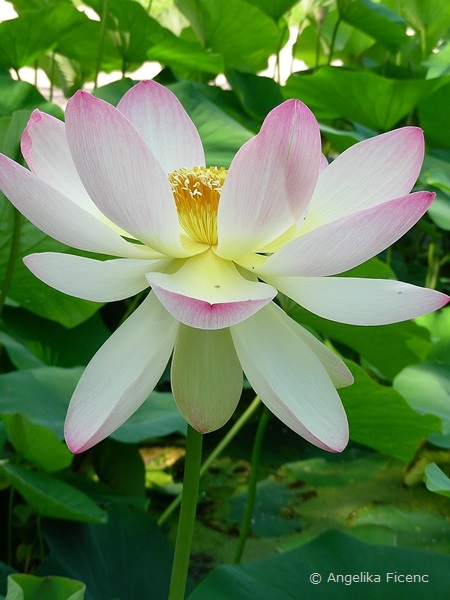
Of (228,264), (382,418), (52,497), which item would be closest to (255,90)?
(382,418)

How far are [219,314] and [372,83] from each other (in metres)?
1.00

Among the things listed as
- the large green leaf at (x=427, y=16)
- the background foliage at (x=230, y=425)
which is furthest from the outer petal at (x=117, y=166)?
the large green leaf at (x=427, y=16)

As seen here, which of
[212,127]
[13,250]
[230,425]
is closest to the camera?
[13,250]

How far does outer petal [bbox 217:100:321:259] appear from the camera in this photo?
0.40 meters

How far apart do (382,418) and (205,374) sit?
1.40ft

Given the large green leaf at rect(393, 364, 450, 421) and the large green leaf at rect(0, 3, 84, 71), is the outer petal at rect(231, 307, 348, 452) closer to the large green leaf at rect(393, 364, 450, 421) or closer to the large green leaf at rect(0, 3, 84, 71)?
the large green leaf at rect(393, 364, 450, 421)

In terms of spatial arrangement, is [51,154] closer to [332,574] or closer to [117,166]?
[117,166]

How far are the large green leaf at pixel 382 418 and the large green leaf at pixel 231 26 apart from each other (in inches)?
37.4

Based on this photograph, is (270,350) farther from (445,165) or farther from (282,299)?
(445,165)

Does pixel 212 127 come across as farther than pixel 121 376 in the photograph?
Yes

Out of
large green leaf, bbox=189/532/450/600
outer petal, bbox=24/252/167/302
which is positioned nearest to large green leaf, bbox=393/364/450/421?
large green leaf, bbox=189/532/450/600

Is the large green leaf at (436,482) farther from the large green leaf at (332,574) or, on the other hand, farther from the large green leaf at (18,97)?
the large green leaf at (18,97)

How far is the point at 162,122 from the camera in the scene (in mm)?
539

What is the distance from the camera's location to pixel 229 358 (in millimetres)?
429
